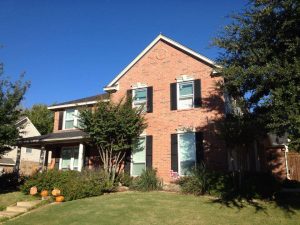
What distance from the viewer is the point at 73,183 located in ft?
53.6

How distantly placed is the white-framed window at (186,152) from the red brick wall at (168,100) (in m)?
0.61

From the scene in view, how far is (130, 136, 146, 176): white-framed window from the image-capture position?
19.6 metres

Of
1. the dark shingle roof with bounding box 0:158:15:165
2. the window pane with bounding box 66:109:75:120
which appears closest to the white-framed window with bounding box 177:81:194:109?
the window pane with bounding box 66:109:75:120

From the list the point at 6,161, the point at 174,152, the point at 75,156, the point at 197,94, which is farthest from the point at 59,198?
the point at 6,161

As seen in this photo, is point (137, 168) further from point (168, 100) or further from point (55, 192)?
point (55, 192)

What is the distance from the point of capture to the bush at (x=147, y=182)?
1758 cm

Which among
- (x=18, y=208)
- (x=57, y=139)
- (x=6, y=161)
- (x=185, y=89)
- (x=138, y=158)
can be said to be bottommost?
(x=18, y=208)

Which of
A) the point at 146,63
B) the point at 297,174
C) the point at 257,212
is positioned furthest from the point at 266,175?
the point at 297,174

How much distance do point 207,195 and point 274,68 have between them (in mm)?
6922

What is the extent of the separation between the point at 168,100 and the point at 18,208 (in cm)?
992

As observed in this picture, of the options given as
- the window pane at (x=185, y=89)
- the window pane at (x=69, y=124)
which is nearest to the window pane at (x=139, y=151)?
the window pane at (x=185, y=89)

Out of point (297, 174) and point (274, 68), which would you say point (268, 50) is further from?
point (297, 174)

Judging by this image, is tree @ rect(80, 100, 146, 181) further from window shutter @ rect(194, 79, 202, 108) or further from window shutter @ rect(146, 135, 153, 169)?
window shutter @ rect(194, 79, 202, 108)

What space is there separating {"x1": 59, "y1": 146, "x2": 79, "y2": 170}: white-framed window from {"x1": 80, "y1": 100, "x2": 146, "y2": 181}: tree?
4.30 metres
